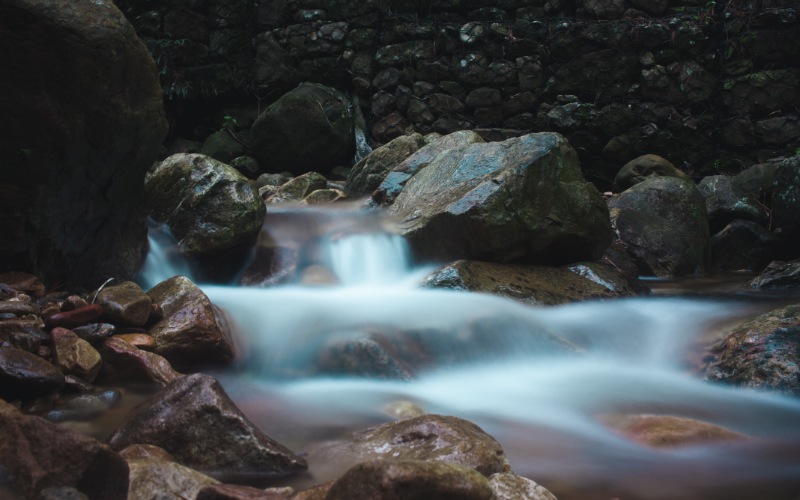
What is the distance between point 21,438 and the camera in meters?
1.70

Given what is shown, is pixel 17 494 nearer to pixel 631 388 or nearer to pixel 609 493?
pixel 609 493

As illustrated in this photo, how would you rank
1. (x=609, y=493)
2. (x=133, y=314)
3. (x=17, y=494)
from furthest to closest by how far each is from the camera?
(x=133, y=314) < (x=609, y=493) < (x=17, y=494)

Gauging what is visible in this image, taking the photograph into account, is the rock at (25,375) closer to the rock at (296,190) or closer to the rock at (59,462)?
the rock at (59,462)

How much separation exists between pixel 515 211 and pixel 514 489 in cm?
352

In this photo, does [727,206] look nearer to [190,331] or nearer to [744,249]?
[744,249]

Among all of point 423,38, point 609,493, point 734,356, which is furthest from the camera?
point 423,38

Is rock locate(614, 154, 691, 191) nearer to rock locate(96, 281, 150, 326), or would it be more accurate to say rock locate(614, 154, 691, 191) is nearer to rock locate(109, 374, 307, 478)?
rock locate(96, 281, 150, 326)

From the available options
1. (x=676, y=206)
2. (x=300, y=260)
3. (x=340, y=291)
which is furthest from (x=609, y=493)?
(x=676, y=206)

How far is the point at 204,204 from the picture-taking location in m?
5.21

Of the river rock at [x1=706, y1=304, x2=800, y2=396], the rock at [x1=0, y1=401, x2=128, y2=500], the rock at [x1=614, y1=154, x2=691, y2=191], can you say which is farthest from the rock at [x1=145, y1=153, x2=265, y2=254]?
the rock at [x1=614, y1=154, x2=691, y2=191]

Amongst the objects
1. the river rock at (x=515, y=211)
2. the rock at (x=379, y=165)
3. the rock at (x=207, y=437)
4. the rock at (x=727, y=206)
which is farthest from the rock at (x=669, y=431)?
the rock at (x=379, y=165)

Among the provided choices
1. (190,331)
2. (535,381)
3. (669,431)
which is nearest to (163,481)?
(190,331)

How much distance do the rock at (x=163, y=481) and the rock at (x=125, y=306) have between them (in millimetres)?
1665

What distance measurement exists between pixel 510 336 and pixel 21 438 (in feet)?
10.1
